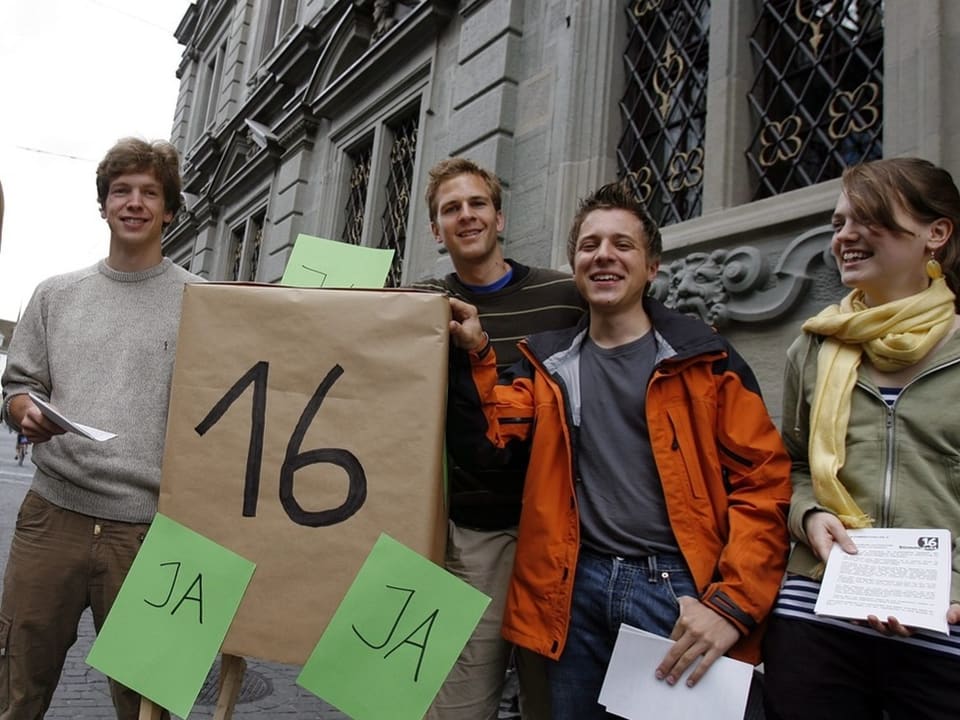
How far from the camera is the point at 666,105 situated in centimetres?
482

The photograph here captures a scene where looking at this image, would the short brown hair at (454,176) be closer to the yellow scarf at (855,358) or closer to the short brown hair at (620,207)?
the short brown hair at (620,207)

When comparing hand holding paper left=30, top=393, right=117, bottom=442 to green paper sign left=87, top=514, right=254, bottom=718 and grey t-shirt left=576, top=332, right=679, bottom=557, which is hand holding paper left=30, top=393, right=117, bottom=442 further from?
grey t-shirt left=576, top=332, right=679, bottom=557

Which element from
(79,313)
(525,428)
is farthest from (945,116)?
(79,313)

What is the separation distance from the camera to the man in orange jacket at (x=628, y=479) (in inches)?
61.4

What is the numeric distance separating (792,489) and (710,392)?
0.91 feet

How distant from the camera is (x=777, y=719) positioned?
4.84 feet

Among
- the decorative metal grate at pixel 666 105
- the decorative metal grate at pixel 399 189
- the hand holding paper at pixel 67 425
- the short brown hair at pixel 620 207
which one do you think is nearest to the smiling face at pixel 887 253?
the short brown hair at pixel 620 207

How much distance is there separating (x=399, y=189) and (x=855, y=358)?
22.5ft

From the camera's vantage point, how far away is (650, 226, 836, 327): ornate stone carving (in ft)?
11.2

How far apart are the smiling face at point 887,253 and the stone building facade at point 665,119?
72.5 inches

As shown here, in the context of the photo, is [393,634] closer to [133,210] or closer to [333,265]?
[333,265]

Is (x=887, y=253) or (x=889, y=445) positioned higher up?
(x=887, y=253)

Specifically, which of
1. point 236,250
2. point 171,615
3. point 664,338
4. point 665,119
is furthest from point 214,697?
point 236,250

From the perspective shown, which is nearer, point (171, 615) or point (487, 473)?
point (171, 615)
